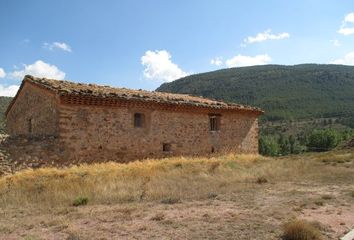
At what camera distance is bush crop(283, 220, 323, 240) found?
689 cm

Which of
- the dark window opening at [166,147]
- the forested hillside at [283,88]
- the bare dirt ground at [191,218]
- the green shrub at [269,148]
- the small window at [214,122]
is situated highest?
the forested hillside at [283,88]

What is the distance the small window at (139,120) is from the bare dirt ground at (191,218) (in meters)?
7.08

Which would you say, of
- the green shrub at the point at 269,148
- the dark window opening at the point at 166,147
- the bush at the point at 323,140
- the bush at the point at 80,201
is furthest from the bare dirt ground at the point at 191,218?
the bush at the point at 323,140

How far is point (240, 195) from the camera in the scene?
1123cm

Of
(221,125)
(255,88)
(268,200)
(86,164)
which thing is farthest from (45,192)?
(255,88)

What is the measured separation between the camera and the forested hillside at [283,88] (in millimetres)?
78000

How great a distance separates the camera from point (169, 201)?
405 inches

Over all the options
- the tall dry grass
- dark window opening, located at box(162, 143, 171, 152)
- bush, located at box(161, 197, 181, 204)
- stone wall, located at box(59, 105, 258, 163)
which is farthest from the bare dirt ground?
dark window opening, located at box(162, 143, 171, 152)

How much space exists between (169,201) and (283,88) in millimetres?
83318

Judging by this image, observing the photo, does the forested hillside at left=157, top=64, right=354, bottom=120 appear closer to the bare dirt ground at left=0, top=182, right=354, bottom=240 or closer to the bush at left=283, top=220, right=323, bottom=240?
the bare dirt ground at left=0, top=182, right=354, bottom=240

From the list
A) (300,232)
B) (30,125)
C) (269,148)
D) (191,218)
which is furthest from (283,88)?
(300,232)

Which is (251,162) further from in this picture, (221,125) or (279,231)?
(279,231)

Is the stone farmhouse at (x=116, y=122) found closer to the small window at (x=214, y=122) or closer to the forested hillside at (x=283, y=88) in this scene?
the small window at (x=214, y=122)

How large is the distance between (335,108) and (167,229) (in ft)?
252
